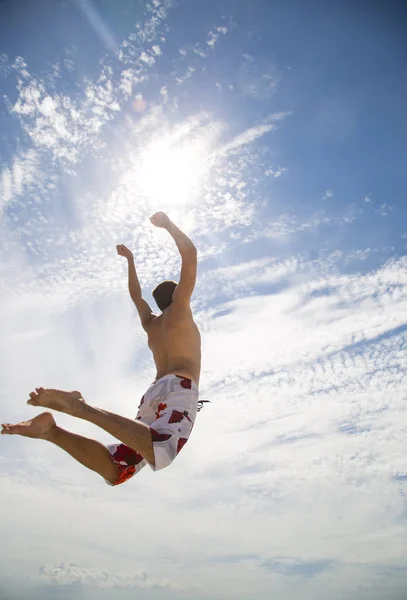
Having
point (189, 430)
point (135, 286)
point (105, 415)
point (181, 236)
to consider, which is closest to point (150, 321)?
point (135, 286)

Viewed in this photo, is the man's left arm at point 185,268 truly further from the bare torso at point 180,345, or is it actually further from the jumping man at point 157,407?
the bare torso at point 180,345

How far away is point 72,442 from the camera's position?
484 centimetres

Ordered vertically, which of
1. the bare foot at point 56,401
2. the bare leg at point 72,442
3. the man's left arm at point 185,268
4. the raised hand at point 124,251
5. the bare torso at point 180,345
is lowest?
the bare leg at point 72,442

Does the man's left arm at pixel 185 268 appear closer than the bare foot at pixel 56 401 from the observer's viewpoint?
No

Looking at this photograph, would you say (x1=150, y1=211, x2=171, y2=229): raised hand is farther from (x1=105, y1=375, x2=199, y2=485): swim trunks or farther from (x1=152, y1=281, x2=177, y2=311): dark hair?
(x1=105, y1=375, x2=199, y2=485): swim trunks

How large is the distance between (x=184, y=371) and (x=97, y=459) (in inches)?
Result: 59.1

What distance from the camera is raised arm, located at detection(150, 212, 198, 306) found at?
571 centimetres

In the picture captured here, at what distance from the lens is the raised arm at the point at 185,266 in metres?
5.71

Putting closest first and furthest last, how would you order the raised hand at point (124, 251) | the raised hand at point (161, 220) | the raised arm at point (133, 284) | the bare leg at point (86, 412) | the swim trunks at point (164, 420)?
the bare leg at point (86, 412) < the swim trunks at point (164, 420) < the raised hand at point (161, 220) < the raised arm at point (133, 284) < the raised hand at point (124, 251)

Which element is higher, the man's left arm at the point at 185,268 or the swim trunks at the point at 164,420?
the man's left arm at the point at 185,268

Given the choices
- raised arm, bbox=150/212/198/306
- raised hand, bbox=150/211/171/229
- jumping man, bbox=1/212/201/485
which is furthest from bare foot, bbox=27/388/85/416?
raised hand, bbox=150/211/171/229

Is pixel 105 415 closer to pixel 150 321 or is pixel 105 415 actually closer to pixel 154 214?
pixel 150 321

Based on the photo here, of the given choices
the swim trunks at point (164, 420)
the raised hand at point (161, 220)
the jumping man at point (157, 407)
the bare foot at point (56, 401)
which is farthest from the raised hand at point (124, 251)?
the bare foot at point (56, 401)

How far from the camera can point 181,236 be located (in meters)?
5.91
